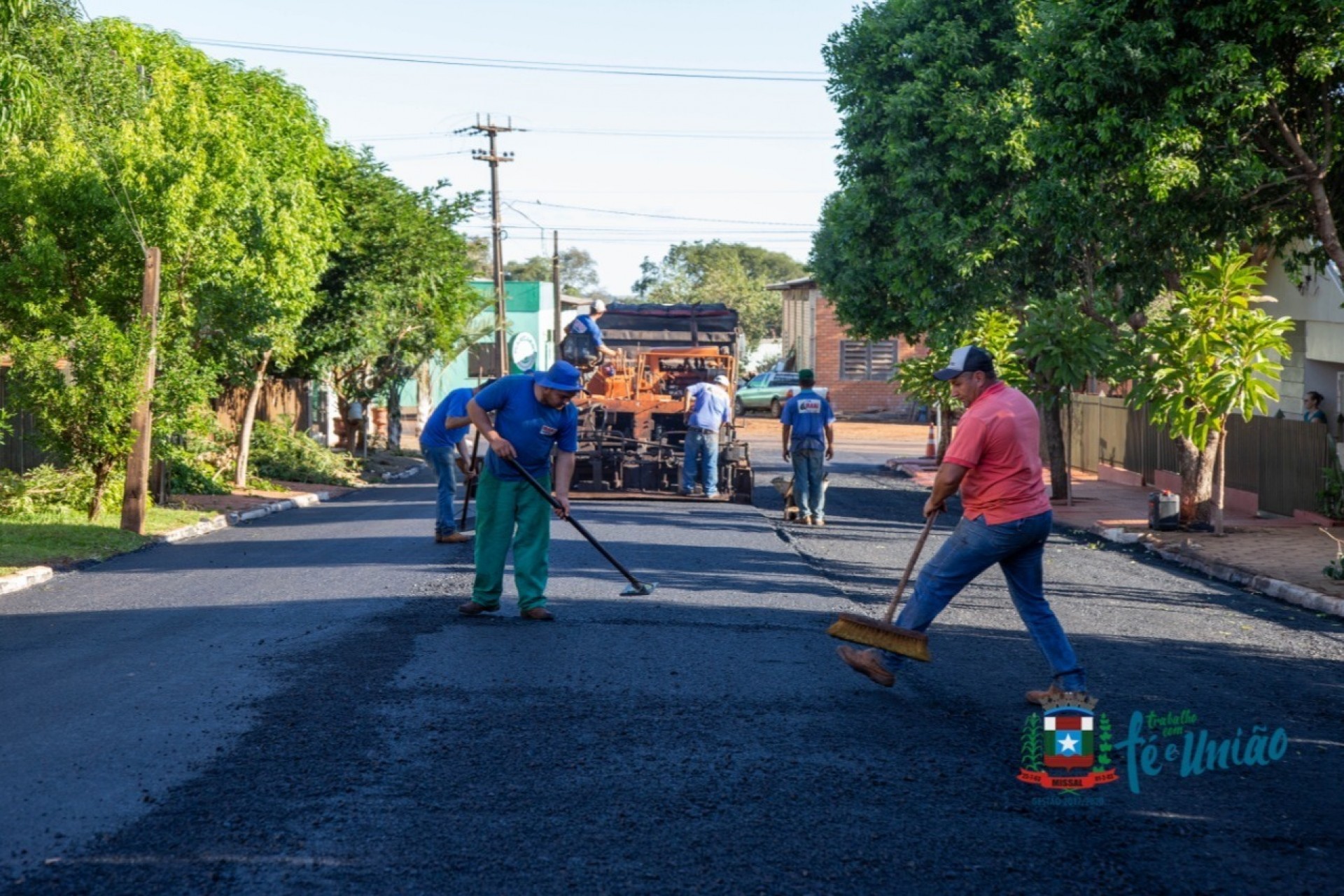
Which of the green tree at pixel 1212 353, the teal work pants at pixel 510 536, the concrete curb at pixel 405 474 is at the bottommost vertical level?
the concrete curb at pixel 405 474

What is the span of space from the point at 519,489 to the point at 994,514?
3.59 metres

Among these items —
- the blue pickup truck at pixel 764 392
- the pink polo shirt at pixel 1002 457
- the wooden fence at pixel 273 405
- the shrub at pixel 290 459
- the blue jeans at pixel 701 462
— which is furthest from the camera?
the blue pickup truck at pixel 764 392

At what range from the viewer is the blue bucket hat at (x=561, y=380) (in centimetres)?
953

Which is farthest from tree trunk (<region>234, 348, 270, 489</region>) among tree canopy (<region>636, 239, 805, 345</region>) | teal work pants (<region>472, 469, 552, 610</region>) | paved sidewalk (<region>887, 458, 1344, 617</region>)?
tree canopy (<region>636, 239, 805, 345</region>)

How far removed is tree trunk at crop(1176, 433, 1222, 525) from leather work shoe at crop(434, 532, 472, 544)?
347 inches

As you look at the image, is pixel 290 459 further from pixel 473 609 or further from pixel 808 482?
pixel 473 609

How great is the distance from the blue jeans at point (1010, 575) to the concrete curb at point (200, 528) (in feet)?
27.8

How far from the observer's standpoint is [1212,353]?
17.1 metres

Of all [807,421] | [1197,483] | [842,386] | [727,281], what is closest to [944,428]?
[1197,483]

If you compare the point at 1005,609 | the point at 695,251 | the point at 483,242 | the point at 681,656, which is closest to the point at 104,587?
the point at 681,656

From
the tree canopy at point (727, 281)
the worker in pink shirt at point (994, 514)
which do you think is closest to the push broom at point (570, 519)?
the worker in pink shirt at point (994, 514)

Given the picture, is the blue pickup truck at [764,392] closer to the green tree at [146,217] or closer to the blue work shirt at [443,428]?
the green tree at [146,217]

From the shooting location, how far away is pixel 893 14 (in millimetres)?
25719

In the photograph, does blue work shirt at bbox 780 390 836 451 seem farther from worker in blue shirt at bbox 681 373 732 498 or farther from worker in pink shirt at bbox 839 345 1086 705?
worker in pink shirt at bbox 839 345 1086 705
